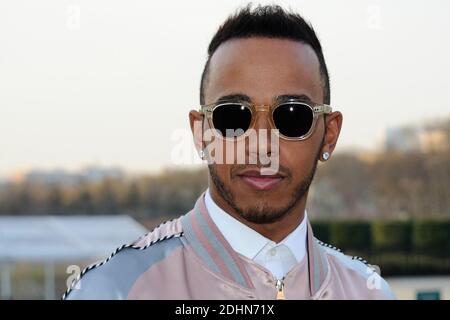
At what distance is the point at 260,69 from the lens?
1931 mm

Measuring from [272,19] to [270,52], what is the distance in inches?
5.3

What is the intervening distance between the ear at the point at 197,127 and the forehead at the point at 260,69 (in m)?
0.11

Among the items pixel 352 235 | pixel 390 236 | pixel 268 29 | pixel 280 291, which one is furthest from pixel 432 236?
pixel 268 29

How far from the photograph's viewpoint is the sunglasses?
1.94 m

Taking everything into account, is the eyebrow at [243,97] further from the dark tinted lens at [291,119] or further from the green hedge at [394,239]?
the green hedge at [394,239]

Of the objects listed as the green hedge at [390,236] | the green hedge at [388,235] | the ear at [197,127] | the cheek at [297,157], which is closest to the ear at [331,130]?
the cheek at [297,157]

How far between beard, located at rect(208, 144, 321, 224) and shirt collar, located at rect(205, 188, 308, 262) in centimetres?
5

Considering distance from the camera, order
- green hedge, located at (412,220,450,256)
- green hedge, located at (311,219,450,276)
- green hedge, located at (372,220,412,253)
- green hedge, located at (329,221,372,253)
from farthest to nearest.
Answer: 1. green hedge, located at (372,220,412,253)
2. green hedge, located at (412,220,450,256)
3. green hedge, located at (329,221,372,253)
4. green hedge, located at (311,219,450,276)

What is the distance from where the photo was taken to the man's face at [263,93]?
1.94 metres

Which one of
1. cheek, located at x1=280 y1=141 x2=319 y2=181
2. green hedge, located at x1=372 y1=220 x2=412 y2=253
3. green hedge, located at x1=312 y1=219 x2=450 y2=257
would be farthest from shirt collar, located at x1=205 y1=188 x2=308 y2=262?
green hedge, located at x1=372 y1=220 x2=412 y2=253

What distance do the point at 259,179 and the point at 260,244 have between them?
24 centimetres

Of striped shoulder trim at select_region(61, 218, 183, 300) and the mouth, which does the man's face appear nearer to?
the mouth

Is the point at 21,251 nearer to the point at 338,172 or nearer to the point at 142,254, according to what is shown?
the point at 142,254

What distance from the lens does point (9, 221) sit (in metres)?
16.6
